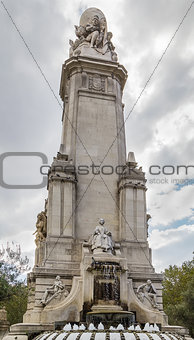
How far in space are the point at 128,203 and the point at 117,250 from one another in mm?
3355

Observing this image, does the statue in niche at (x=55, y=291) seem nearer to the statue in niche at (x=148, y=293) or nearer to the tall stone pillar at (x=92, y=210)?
the tall stone pillar at (x=92, y=210)

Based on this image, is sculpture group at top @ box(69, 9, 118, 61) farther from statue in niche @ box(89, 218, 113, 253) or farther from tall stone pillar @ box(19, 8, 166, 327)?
statue in niche @ box(89, 218, 113, 253)

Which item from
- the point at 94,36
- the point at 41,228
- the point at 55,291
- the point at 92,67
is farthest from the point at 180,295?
the point at 94,36

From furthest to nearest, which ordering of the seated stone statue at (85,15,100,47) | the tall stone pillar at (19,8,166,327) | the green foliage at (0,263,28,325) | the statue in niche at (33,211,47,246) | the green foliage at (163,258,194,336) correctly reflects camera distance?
the green foliage at (163,258,194,336) → the seated stone statue at (85,15,100,47) → the statue in niche at (33,211,47,246) → the tall stone pillar at (19,8,166,327) → the green foliage at (0,263,28,325)

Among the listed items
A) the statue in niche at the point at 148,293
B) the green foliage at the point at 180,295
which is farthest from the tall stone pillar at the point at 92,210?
the green foliage at the point at 180,295

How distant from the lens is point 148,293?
2038 cm

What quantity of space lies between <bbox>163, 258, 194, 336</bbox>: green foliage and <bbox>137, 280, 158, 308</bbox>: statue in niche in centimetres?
1303

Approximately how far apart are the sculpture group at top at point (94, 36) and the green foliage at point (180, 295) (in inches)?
833

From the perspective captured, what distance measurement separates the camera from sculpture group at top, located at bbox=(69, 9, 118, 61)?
2972cm

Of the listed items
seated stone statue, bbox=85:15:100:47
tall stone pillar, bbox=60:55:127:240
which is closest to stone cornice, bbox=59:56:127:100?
tall stone pillar, bbox=60:55:127:240

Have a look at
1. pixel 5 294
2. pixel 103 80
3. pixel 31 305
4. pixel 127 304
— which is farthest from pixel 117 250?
pixel 103 80

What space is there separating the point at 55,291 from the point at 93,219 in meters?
5.50

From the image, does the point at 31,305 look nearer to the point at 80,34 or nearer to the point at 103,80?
the point at 103,80

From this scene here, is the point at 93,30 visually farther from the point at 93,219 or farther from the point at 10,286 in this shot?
the point at 10,286
